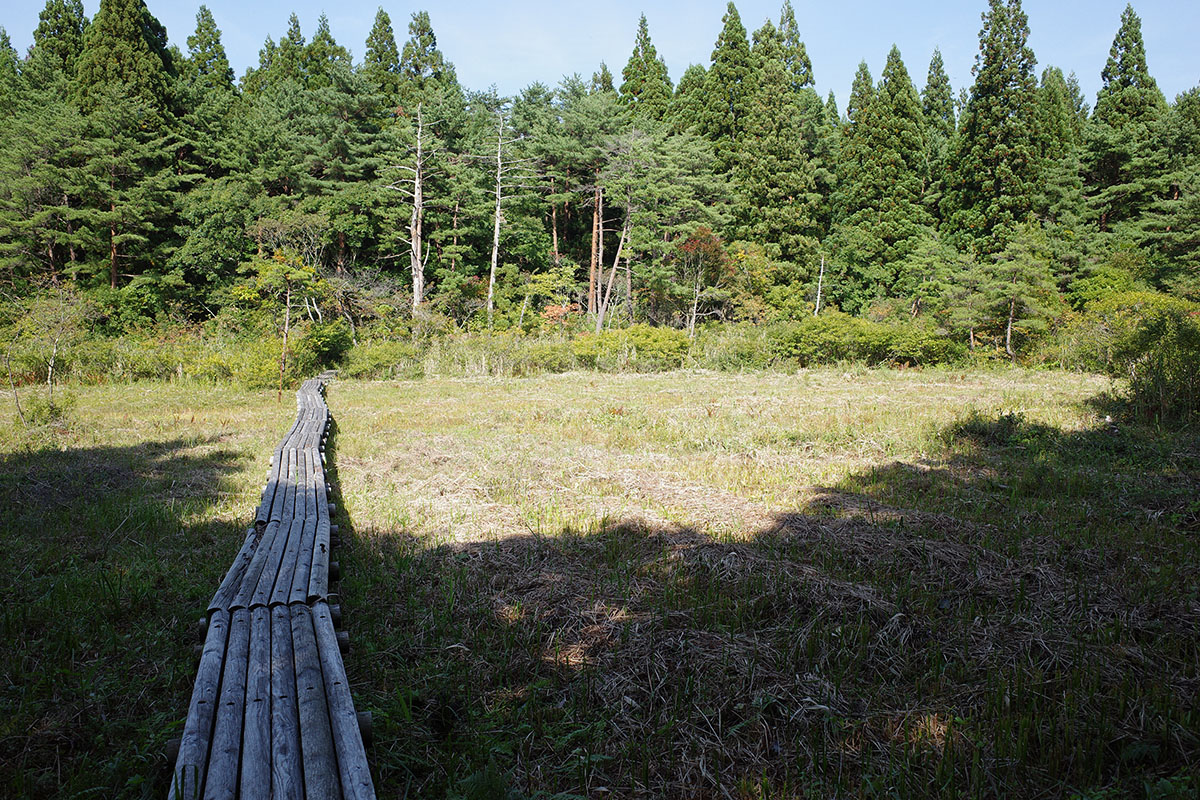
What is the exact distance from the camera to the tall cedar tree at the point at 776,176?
27297 millimetres

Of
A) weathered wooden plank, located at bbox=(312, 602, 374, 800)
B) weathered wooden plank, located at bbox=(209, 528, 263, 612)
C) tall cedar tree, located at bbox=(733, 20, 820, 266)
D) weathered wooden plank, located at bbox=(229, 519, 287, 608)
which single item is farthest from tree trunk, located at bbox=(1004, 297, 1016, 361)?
Answer: weathered wooden plank, located at bbox=(312, 602, 374, 800)

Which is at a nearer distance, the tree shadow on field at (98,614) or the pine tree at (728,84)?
the tree shadow on field at (98,614)

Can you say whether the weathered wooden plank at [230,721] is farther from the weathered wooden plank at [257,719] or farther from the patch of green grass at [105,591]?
the patch of green grass at [105,591]

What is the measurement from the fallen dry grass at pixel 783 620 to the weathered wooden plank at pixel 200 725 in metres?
0.59

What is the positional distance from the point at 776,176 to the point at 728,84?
7.74 metres

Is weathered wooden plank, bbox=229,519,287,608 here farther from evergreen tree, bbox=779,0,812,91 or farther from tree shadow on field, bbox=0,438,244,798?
evergreen tree, bbox=779,0,812,91

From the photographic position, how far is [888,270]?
27219 mm

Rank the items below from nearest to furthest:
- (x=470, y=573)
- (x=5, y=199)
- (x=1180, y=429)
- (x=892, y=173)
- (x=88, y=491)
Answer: (x=470, y=573) → (x=88, y=491) → (x=1180, y=429) → (x=5, y=199) → (x=892, y=173)

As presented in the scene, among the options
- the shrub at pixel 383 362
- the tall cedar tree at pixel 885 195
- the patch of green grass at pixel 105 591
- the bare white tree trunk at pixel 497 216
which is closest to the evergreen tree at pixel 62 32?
the bare white tree trunk at pixel 497 216

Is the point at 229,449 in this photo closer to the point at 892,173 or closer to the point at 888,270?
the point at 888,270

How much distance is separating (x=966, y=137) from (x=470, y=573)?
96.5 ft

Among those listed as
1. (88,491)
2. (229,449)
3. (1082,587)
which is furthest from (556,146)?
(1082,587)

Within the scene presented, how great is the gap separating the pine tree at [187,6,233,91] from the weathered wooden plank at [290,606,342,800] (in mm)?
38143

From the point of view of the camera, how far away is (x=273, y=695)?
2188 millimetres
